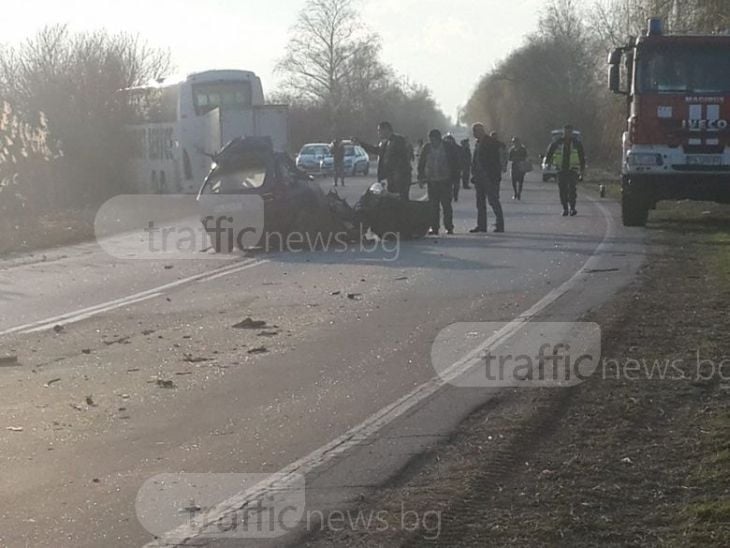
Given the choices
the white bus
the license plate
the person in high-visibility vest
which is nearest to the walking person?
the white bus

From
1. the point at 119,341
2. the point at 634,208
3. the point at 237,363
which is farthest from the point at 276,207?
the point at 237,363

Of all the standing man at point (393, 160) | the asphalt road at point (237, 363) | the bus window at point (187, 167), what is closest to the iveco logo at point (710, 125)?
the asphalt road at point (237, 363)

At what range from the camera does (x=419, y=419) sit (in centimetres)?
846

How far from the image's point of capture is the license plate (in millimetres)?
23422

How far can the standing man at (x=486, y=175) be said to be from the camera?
23859 millimetres

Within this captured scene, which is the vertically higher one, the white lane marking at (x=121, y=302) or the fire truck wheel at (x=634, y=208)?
the fire truck wheel at (x=634, y=208)

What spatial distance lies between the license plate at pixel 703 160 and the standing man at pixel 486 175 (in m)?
3.12

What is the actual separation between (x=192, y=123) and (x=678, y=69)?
2188 centimetres

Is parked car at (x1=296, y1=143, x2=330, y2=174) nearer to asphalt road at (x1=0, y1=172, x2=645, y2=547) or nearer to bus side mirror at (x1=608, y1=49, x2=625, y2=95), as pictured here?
bus side mirror at (x1=608, y1=49, x2=625, y2=95)

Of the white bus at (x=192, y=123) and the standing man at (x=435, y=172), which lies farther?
the white bus at (x=192, y=123)

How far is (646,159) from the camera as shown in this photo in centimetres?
2378

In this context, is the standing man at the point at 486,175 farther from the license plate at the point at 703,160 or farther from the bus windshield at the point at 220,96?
the bus windshield at the point at 220,96

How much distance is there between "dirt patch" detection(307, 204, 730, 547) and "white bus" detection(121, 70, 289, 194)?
3018 cm

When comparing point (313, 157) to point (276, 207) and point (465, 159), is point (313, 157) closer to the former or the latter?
point (465, 159)
